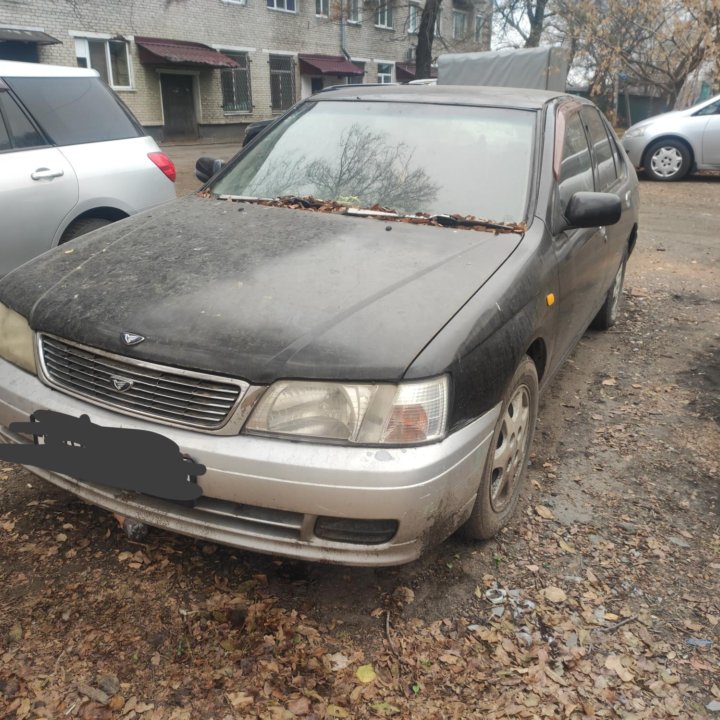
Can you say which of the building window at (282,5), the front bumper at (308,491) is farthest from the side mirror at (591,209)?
the building window at (282,5)

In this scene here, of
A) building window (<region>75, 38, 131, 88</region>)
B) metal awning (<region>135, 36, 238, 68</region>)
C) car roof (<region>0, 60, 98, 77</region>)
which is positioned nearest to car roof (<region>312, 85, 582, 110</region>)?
car roof (<region>0, 60, 98, 77</region>)

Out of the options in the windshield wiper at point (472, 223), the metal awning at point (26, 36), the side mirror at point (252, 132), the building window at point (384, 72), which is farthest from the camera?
the building window at point (384, 72)

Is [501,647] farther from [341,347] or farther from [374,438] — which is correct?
[341,347]

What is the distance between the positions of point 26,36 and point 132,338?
67.8 feet

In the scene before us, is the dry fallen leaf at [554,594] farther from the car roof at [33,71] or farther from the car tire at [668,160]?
the car tire at [668,160]

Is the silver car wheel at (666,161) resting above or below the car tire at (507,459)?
below

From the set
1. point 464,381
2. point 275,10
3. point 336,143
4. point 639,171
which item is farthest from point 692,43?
point 464,381

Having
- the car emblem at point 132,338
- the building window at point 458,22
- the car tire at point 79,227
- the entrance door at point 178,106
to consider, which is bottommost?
the entrance door at point 178,106

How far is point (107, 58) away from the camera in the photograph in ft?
→ 73.2

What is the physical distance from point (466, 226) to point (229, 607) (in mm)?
1755

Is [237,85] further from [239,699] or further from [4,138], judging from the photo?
[239,699]

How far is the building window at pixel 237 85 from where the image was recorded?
26438 mm

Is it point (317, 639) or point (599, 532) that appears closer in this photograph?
point (317, 639)

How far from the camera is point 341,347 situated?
209cm
